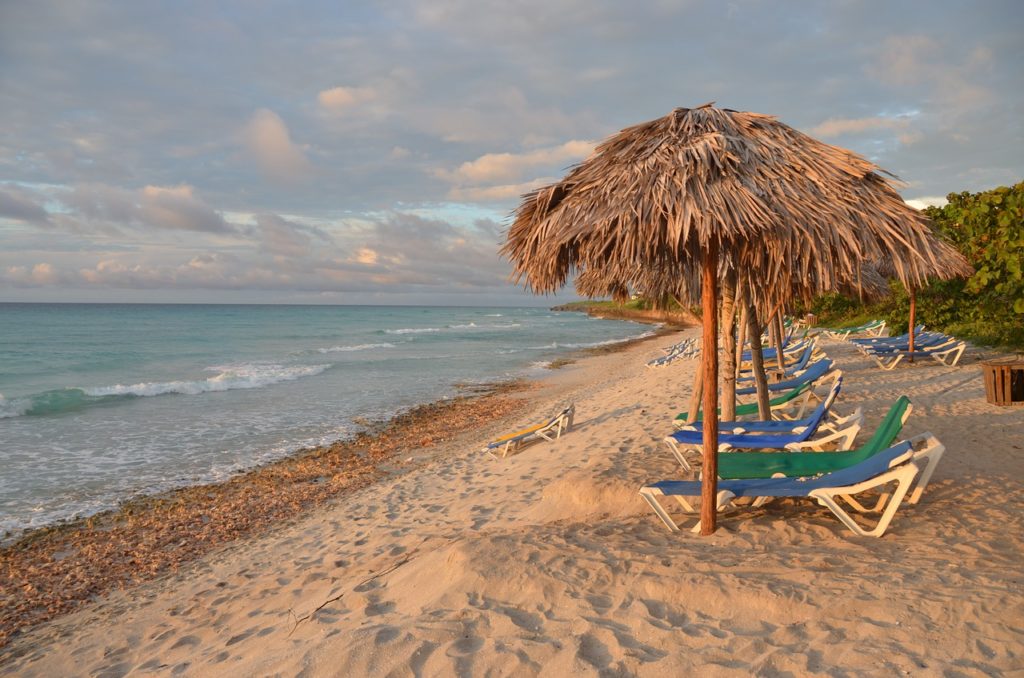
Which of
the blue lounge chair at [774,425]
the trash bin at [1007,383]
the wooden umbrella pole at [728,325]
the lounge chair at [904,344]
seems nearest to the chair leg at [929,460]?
the blue lounge chair at [774,425]

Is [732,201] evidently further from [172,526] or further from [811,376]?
[172,526]

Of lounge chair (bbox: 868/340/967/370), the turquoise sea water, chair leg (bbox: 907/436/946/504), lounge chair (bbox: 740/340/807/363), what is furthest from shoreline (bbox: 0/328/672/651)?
lounge chair (bbox: 868/340/967/370)

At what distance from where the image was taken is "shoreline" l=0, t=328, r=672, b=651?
5863 millimetres

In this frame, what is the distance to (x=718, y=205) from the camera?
3.60 metres

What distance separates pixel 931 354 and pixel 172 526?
1433cm

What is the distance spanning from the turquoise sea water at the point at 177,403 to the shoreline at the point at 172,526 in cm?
69

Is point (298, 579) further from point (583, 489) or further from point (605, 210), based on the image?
point (605, 210)

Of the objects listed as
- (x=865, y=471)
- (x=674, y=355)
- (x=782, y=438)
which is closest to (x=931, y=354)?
(x=674, y=355)

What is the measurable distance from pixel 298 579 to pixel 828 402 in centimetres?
527

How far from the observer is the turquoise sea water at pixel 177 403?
9.73m

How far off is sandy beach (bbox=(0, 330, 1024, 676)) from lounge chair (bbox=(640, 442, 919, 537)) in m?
0.18

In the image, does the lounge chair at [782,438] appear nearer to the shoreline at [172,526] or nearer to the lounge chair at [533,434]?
the lounge chair at [533,434]

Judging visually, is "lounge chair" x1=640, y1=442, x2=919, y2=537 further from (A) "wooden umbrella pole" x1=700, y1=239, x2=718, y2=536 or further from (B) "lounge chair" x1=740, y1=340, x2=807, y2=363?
(B) "lounge chair" x1=740, y1=340, x2=807, y2=363

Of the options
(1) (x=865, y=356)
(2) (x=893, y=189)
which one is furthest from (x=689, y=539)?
(1) (x=865, y=356)
